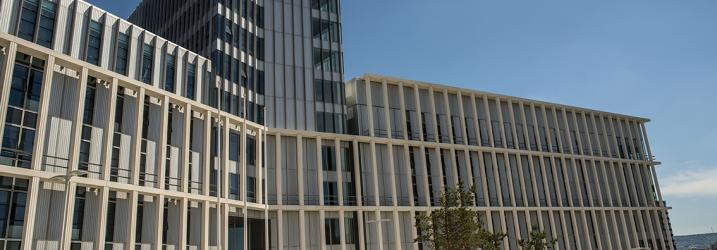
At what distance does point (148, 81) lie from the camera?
3875cm

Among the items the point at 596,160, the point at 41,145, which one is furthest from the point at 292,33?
the point at 596,160

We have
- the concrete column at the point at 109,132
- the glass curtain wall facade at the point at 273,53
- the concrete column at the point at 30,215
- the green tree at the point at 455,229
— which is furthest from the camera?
the glass curtain wall facade at the point at 273,53

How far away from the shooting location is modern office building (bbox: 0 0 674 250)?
31.7m

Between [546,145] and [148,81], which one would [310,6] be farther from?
[546,145]

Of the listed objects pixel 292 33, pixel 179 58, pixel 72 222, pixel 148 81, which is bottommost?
pixel 72 222

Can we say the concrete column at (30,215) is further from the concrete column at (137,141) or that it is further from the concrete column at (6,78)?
the concrete column at (137,141)

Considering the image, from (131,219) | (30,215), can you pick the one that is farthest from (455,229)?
(30,215)

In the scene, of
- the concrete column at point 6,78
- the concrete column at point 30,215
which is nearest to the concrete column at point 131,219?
the concrete column at point 30,215

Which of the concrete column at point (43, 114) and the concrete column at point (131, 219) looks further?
the concrete column at point (131, 219)

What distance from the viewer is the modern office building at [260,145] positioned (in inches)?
1249

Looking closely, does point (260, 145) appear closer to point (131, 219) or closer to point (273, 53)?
point (273, 53)

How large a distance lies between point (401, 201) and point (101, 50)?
102 ft

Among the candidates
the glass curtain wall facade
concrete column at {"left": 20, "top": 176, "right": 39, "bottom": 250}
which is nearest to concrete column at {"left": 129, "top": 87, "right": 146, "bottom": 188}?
concrete column at {"left": 20, "top": 176, "right": 39, "bottom": 250}

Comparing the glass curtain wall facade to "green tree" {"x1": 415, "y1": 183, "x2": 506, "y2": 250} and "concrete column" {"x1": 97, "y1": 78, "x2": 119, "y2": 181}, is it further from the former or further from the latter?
"green tree" {"x1": 415, "y1": 183, "x2": 506, "y2": 250}
